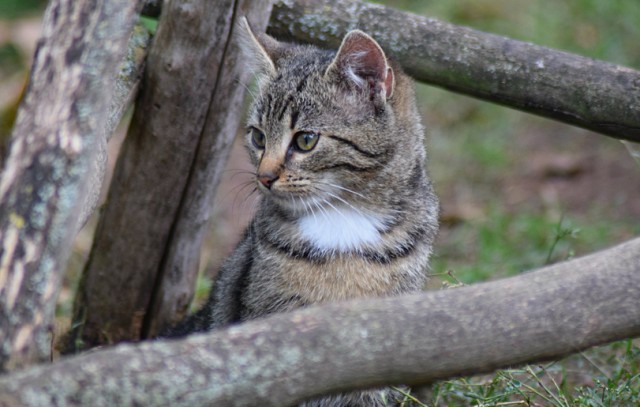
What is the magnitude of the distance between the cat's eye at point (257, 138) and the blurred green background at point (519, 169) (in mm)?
1138

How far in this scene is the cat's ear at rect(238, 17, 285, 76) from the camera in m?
3.35

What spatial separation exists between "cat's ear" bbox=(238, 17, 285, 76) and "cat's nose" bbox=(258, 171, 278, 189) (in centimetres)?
45

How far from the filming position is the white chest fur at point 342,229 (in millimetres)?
3246

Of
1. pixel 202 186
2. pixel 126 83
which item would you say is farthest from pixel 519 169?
pixel 126 83

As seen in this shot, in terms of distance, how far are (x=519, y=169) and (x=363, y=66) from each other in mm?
3417

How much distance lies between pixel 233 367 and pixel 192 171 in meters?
1.66

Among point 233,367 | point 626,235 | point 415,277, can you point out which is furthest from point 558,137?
point 233,367

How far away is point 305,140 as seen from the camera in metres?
3.22

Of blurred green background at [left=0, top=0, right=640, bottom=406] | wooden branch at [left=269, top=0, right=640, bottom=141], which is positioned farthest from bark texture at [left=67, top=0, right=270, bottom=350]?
blurred green background at [left=0, top=0, right=640, bottom=406]

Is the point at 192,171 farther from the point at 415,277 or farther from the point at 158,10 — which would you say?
the point at 415,277

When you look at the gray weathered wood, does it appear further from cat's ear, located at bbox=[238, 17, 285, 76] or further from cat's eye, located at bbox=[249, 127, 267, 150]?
cat's eye, located at bbox=[249, 127, 267, 150]

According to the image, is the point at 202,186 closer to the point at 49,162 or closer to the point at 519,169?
the point at 49,162

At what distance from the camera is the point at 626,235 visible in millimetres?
5180

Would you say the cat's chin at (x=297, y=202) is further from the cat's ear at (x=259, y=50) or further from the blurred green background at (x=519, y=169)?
the blurred green background at (x=519, y=169)
